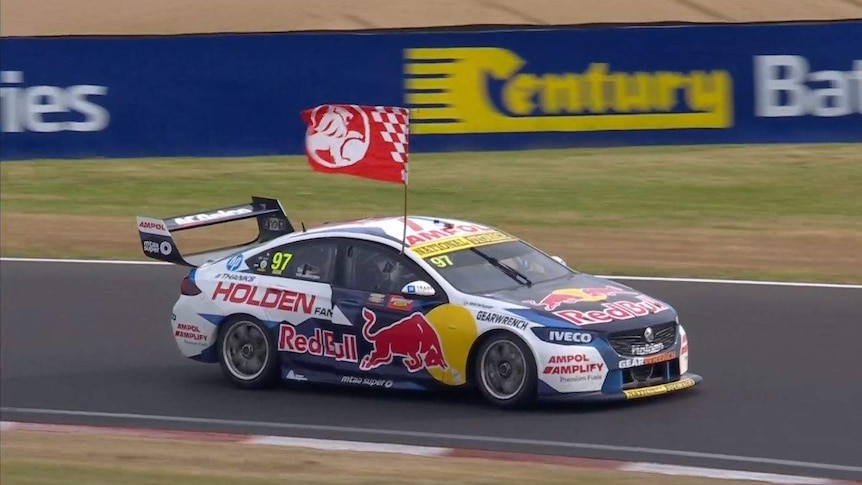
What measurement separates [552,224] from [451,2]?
5906mm

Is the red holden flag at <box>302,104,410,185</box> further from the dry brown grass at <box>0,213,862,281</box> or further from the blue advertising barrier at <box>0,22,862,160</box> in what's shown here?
the blue advertising barrier at <box>0,22,862,160</box>

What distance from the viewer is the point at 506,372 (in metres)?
11.0

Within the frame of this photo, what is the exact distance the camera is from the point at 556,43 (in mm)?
22484

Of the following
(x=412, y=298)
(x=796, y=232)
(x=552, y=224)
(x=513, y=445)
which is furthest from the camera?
(x=552, y=224)

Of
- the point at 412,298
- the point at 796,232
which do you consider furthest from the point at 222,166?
the point at 412,298

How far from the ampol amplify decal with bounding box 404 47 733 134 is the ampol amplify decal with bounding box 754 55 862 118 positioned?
0.54 meters

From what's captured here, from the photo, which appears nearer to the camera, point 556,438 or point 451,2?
point 556,438

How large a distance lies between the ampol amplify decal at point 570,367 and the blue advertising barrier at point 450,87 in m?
12.0

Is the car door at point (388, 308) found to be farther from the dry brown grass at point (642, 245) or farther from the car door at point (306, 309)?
the dry brown grass at point (642, 245)

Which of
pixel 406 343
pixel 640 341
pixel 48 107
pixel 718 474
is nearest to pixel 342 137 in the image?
pixel 406 343

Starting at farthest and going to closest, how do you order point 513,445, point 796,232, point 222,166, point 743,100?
1. point 222,166
2. point 743,100
3. point 796,232
4. point 513,445

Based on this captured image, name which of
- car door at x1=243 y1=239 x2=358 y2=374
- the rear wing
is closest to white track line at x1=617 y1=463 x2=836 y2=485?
car door at x1=243 y1=239 x2=358 y2=374

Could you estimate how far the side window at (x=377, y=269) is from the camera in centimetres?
1162

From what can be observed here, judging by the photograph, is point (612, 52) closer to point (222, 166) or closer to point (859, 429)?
point (222, 166)
